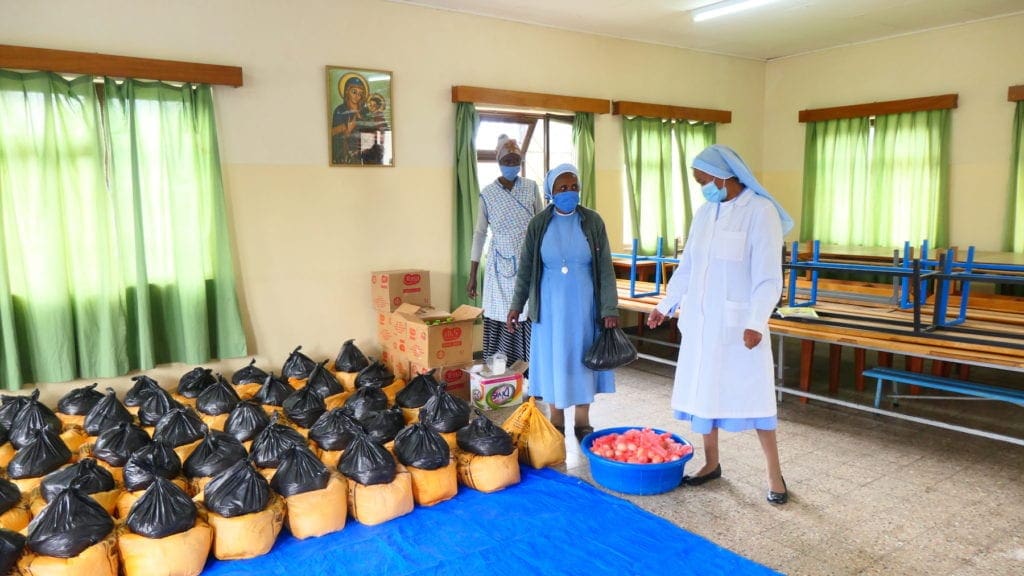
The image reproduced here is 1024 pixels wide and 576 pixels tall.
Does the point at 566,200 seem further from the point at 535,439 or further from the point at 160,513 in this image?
the point at 160,513

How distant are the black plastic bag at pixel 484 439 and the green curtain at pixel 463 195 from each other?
2.25m

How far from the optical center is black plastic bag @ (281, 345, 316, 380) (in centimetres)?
448

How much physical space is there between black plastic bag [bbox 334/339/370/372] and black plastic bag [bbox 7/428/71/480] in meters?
1.74

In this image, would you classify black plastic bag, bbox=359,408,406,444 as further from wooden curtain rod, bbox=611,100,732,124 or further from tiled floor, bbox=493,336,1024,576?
wooden curtain rod, bbox=611,100,732,124

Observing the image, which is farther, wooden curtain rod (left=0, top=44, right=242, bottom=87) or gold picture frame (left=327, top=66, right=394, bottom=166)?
gold picture frame (left=327, top=66, right=394, bottom=166)

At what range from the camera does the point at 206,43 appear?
439 centimetres

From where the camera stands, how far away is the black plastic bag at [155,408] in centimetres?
370

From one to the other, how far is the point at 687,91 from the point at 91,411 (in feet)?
18.9

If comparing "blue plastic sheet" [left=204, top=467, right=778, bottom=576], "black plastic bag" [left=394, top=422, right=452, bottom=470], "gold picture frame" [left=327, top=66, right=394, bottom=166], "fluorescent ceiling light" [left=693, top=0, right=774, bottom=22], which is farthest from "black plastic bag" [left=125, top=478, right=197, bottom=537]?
"fluorescent ceiling light" [left=693, top=0, right=774, bottom=22]

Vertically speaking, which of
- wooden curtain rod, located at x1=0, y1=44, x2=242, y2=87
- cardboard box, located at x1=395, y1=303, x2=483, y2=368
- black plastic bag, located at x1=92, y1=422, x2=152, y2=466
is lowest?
black plastic bag, located at x1=92, y1=422, x2=152, y2=466

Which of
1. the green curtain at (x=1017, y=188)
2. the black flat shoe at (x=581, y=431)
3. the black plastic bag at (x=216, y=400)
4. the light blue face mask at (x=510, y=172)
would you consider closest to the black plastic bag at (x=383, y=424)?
the black plastic bag at (x=216, y=400)

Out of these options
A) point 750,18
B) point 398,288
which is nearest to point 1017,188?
point 750,18

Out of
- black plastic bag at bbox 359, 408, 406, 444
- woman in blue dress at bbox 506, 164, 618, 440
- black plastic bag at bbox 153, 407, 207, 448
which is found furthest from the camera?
woman in blue dress at bbox 506, 164, 618, 440

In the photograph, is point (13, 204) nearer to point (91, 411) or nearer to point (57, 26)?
point (57, 26)
